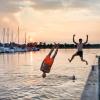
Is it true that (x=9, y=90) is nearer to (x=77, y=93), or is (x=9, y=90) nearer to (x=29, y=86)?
(x=29, y=86)

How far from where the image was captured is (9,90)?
2567 centimetres

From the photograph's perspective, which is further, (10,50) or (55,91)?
(10,50)

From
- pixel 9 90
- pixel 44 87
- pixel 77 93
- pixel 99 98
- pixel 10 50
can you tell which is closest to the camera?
pixel 99 98

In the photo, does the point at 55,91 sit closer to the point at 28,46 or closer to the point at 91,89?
the point at 91,89

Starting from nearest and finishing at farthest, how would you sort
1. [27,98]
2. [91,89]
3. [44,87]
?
[91,89] → [27,98] → [44,87]

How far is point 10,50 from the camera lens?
143000 millimetres

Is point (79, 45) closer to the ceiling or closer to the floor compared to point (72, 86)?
closer to the ceiling

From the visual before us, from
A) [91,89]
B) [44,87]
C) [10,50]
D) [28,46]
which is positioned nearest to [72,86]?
[44,87]

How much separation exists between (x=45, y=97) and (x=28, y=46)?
176 m

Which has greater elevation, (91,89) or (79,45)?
(79,45)

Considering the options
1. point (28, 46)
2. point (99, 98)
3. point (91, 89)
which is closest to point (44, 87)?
point (91, 89)

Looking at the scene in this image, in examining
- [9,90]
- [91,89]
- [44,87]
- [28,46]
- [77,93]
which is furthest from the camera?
[28,46]

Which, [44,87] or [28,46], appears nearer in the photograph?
[44,87]

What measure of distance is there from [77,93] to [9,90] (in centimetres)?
494
